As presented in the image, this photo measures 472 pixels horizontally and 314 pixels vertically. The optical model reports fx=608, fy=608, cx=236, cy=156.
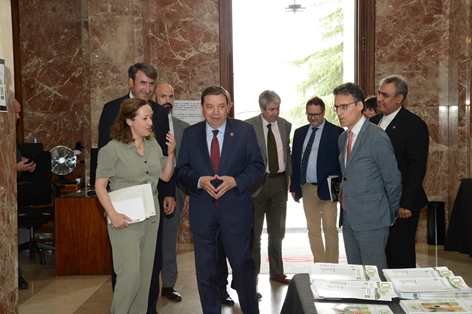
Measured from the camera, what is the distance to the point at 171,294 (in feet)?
18.3

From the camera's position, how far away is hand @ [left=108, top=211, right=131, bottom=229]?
4.00 m

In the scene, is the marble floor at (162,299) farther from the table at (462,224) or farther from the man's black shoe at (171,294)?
the table at (462,224)

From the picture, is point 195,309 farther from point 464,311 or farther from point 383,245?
point 464,311

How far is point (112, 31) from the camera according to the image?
7.61 metres

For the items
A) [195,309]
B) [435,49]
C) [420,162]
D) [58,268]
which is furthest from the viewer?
[435,49]

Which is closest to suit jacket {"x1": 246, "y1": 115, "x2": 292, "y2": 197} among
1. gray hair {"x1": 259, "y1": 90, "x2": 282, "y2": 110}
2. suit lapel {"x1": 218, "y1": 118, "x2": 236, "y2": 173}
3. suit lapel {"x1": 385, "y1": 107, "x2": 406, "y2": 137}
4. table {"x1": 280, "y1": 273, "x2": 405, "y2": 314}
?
gray hair {"x1": 259, "y1": 90, "x2": 282, "y2": 110}

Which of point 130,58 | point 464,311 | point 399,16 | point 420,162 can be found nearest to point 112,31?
point 130,58

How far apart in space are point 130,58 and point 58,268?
2736 millimetres

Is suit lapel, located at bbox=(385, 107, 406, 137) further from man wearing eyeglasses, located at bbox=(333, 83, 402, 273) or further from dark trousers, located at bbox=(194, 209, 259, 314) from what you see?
dark trousers, located at bbox=(194, 209, 259, 314)

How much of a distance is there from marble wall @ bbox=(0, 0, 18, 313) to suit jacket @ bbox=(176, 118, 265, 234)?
1.17 metres

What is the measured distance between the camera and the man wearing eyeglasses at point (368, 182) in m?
3.96

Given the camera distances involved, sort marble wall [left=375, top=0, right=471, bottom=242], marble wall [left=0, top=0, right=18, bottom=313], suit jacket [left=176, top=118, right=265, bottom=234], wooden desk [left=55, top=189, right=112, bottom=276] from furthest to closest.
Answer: marble wall [left=375, top=0, right=471, bottom=242] → wooden desk [left=55, top=189, right=112, bottom=276] → suit jacket [left=176, top=118, right=265, bottom=234] → marble wall [left=0, top=0, right=18, bottom=313]

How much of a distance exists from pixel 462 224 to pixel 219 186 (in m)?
3.79

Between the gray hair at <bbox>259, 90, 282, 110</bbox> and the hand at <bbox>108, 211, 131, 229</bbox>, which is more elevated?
the gray hair at <bbox>259, 90, 282, 110</bbox>
